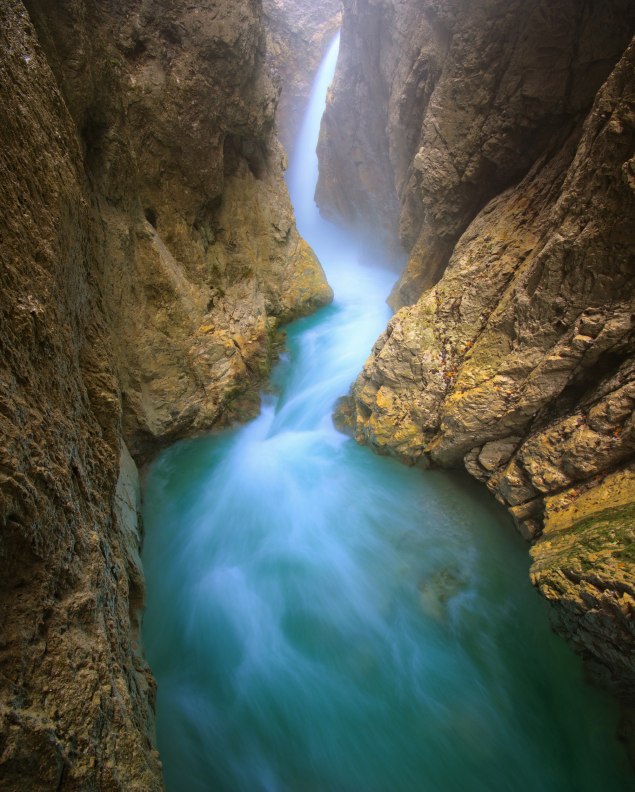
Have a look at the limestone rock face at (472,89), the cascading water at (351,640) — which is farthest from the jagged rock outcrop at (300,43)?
the cascading water at (351,640)

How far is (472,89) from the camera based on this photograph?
17.7ft

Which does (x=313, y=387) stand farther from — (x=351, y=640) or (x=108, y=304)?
(x=351, y=640)

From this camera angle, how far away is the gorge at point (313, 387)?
6.29ft

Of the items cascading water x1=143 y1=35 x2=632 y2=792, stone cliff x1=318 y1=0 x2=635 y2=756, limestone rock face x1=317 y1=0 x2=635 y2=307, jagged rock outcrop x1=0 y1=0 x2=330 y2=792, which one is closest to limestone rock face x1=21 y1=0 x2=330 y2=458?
jagged rock outcrop x1=0 y1=0 x2=330 y2=792

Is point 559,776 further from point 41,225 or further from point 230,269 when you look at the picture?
point 230,269

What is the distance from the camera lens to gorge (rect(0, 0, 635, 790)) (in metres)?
1.92

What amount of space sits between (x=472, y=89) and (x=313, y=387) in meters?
5.13

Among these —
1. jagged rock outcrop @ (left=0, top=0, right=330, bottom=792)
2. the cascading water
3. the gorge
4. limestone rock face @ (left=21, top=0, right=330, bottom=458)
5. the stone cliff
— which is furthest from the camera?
limestone rock face @ (left=21, top=0, right=330, bottom=458)

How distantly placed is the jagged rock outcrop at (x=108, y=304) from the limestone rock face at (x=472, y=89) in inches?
106

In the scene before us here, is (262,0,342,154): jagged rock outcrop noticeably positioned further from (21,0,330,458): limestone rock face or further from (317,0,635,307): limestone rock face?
(21,0,330,458): limestone rock face

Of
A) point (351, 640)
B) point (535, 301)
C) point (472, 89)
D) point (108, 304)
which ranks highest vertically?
point (472, 89)

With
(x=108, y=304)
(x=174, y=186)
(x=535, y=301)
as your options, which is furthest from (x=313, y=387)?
(x=535, y=301)

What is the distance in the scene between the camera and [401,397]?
17.5ft

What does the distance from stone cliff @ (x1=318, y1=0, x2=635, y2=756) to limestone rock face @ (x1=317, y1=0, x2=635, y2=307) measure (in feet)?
0.07
